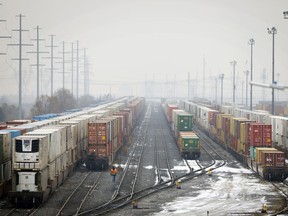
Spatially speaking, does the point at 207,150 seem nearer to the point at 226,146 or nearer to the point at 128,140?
the point at 226,146

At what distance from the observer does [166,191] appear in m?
37.8

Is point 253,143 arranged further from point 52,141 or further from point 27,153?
point 27,153

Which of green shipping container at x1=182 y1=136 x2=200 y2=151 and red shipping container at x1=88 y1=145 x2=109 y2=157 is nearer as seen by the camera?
red shipping container at x1=88 y1=145 x2=109 y2=157

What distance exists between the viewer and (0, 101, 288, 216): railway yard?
31.6 meters

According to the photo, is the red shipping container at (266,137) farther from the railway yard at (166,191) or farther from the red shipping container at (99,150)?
the red shipping container at (99,150)

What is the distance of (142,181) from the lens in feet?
137

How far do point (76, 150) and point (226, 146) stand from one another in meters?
24.1

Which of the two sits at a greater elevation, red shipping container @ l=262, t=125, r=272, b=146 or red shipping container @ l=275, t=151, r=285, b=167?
red shipping container @ l=262, t=125, r=272, b=146

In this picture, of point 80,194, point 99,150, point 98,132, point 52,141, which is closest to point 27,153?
point 52,141

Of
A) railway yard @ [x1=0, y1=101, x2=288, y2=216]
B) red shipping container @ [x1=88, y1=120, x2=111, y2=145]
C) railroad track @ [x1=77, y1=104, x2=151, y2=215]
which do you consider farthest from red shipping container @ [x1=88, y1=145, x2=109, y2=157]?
railroad track @ [x1=77, y1=104, x2=151, y2=215]

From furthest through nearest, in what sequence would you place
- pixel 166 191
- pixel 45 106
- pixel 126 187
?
pixel 45 106 < pixel 126 187 < pixel 166 191

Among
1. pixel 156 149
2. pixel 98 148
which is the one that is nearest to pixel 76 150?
pixel 98 148

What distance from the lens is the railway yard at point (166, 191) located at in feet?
104

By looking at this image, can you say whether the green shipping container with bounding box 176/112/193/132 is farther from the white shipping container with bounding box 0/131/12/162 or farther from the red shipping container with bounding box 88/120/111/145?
the white shipping container with bounding box 0/131/12/162
